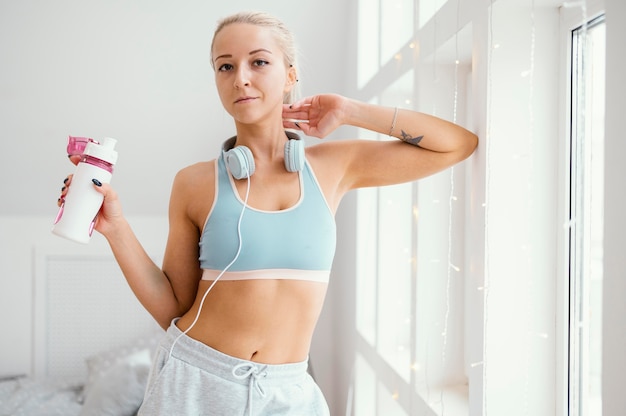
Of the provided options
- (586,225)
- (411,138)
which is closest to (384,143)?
(411,138)

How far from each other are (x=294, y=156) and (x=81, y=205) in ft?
1.35

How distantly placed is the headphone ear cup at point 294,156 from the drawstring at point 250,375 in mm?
393

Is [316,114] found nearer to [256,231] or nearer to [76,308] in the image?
[256,231]

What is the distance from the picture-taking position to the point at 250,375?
1.28 metres

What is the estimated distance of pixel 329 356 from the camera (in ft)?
10.4

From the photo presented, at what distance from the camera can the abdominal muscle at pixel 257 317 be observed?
128 cm

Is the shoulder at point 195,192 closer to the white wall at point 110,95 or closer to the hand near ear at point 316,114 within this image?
the hand near ear at point 316,114

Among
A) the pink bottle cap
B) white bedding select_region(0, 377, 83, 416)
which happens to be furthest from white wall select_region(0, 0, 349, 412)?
the pink bottle cap

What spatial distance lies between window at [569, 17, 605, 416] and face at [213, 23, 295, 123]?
57 cm

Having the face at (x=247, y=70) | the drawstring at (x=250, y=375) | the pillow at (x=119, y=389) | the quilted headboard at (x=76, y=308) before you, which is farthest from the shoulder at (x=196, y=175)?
the quilted headboard at (x=76, y=308)

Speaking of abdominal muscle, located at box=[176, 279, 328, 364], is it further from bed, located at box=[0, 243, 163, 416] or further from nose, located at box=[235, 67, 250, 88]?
bed, located at box=[0, 243, 163, 416]

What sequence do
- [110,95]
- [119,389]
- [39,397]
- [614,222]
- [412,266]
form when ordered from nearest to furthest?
1. [614,222]
2. [412,266]
3. [119,389]
4. [39,397]
5. [110,95]

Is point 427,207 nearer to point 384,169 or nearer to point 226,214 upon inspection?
point 384,169

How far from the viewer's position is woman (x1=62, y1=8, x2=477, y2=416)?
49.9 inches
